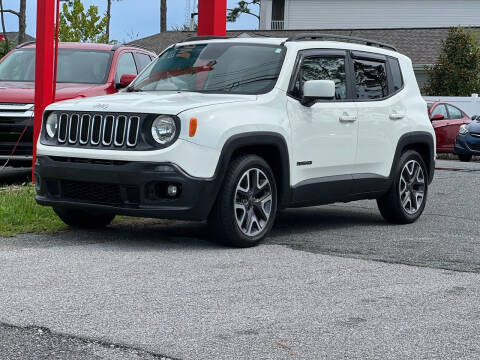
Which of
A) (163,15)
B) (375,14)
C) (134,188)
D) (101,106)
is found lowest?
(134,188)

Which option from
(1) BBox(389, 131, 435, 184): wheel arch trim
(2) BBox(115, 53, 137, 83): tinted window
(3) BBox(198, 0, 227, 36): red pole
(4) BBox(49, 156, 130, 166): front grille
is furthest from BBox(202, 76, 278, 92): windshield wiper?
(2) BBox(115, 53, 137, 83): tinted window

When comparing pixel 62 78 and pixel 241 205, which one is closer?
pixel 241 205

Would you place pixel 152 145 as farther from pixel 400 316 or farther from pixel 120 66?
pixel 120 66

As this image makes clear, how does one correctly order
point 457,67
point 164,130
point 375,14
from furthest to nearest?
point 375,14 < point 457,67 < point 164,130

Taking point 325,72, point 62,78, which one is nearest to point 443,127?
point 62,78

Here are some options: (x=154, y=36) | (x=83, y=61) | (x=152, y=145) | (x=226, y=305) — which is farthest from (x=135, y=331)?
(x=154, y=36)

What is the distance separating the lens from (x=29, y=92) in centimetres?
1243

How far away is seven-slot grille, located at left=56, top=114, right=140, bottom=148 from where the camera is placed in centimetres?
748

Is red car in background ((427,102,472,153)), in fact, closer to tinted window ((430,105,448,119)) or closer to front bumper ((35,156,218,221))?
tinted window ((430,105,448,119))

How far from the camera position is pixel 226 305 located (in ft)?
18.3

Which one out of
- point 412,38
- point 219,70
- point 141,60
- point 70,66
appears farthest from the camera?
point 412,38

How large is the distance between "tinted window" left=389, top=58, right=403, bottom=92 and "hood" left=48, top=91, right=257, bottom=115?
7.52 feet

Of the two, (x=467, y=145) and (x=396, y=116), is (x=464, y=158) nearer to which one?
(x=467, y=145)

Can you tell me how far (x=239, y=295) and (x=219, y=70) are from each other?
309 centimetres
